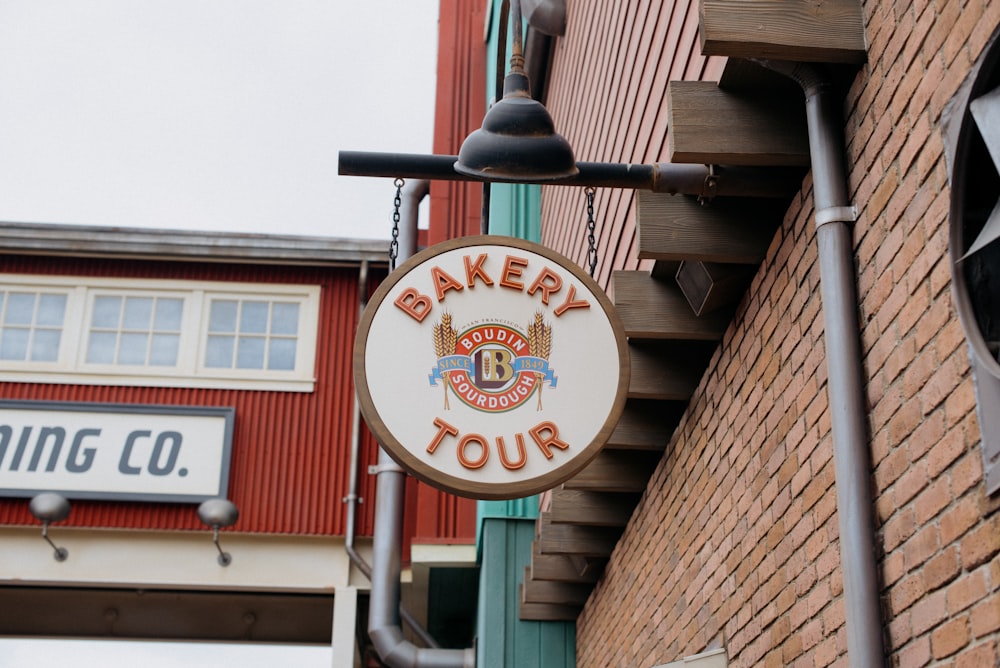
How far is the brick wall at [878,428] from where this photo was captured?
9.08 feet

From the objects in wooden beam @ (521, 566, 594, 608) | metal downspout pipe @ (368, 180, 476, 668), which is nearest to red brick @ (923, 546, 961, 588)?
wooden beam @ (521, 566, 594, 608)

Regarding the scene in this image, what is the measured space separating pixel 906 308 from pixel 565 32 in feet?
21.0

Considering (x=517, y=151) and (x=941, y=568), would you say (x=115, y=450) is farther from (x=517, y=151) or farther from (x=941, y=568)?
(x=941, y=568)

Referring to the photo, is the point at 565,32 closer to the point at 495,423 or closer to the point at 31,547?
the point at 495,423

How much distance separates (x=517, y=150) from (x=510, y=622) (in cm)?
546

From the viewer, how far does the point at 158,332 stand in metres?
12.6

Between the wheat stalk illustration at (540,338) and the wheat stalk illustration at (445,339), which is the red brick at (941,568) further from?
the wheat stalk illustration at (445,339)

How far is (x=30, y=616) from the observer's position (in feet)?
44.5

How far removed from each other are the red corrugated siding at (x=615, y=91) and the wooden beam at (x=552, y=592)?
2.20m

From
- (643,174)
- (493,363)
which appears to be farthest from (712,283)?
(493,363)

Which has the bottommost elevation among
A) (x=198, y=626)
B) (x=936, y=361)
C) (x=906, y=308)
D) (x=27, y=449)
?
(x=936, y=361)

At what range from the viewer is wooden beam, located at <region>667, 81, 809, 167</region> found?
3.83 metres

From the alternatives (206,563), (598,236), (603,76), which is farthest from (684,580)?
(206,563)

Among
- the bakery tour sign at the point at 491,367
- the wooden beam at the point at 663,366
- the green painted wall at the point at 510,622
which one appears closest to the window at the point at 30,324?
the green painted wall at the point at 510,622
